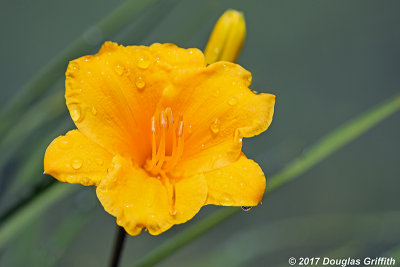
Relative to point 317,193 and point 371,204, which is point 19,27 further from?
point 371,204

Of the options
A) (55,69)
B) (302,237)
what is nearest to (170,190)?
(55,69)

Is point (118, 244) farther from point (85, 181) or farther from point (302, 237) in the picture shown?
point (302, 237)

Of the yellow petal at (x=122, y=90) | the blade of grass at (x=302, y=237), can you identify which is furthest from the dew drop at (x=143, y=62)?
the blade of grass at (x=302, y=237)

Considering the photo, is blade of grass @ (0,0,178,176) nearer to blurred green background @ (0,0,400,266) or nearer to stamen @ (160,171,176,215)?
→ stamen @ (160,171,176,215)

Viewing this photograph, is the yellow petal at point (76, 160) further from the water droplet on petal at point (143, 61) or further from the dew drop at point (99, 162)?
the water droplet on petal at point (143, 61)

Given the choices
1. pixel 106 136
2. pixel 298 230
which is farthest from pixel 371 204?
pixel 106 136

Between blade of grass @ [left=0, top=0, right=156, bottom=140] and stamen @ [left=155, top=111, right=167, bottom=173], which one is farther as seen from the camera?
blade of grass @ [left=0, top=0, right=156, bottom=140]

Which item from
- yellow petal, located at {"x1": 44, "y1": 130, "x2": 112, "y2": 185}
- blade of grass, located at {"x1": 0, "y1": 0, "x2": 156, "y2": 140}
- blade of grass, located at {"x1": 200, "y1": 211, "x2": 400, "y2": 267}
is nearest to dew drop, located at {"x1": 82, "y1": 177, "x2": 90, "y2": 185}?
yellow petal, located at {"x1": 44, "y1": 130, "x2": 112, "y2": 185}
